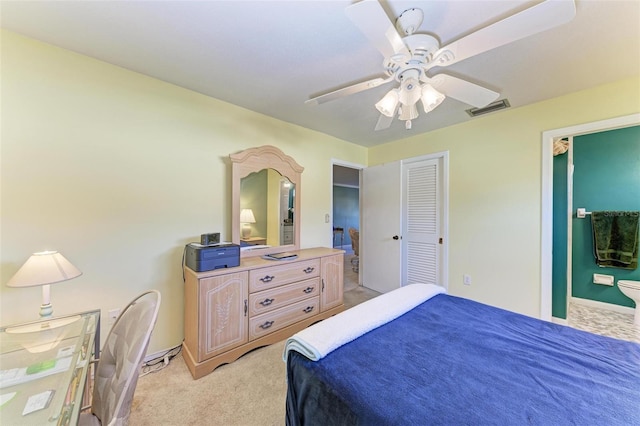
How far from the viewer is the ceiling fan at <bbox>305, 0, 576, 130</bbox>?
93 cm

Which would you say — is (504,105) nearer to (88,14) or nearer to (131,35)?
(131,35)

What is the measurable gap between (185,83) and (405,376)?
266 cm

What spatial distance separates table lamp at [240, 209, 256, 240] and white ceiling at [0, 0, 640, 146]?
1182mm

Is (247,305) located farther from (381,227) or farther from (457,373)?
(381,227)

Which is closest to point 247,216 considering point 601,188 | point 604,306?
point 601,188

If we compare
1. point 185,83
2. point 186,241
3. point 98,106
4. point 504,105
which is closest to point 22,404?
point 186,241

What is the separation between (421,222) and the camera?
3.24 meters

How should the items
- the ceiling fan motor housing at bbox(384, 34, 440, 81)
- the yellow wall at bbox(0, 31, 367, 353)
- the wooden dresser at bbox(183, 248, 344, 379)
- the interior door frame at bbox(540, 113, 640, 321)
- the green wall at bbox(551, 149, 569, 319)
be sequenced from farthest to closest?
1. the green wall at bbox(551, 149, 569, 319)
2. the interior door frame at bbox(540, 113, 640, 321)
3. the wooden dresser at bbox(183, 248, 344, 379)
4. the yellow wall at bbox(0, 31, 367, 353)
5. the ceiling fan motor housing at bbox(384, 34, 440, 81)

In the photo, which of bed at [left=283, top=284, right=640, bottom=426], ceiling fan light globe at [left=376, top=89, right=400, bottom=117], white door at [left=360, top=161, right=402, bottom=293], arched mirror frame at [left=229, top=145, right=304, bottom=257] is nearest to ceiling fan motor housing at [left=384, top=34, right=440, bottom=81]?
ceiling fan light globe at [left=376, top=89, right=400, bottom=117]

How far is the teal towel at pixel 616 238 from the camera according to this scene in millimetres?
2809

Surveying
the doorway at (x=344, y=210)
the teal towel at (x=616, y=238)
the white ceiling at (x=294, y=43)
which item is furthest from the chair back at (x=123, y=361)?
the doorway at (x=344, y=210)

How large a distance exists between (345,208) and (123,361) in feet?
24.6

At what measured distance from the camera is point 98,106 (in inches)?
68.4

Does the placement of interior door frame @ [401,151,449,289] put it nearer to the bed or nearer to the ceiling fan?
the ceiling fan
